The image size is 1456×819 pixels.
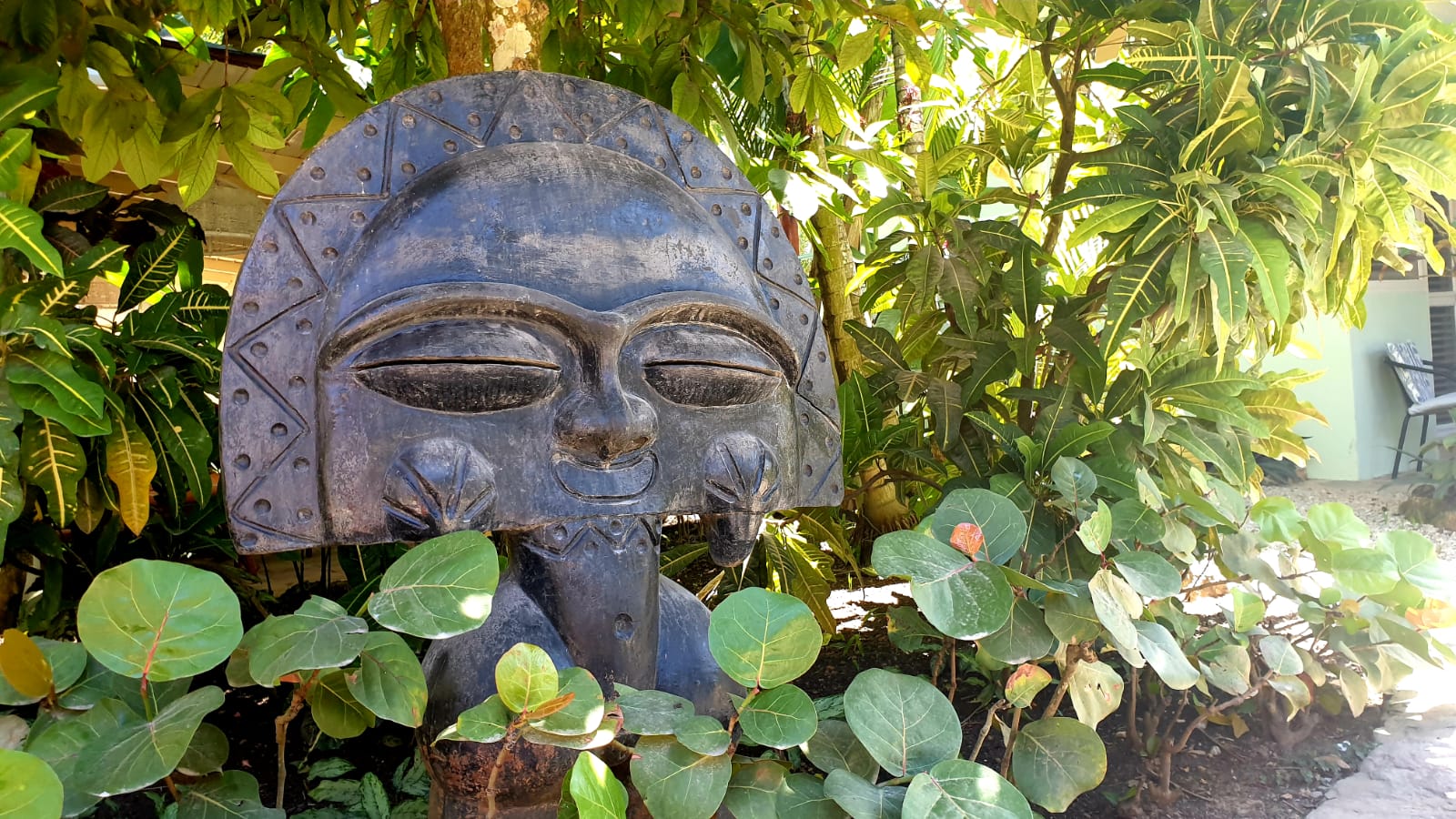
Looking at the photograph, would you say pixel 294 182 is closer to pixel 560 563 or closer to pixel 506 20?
pixel 560 563

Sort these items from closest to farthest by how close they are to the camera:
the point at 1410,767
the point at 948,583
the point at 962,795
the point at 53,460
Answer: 1. the point at 962,795
2. the point at 948,583
3. the point at 53,460
4. the point at 1410,767

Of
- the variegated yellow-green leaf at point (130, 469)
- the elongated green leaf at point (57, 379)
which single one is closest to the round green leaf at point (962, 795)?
the elongated green leaf at point (57, 379)

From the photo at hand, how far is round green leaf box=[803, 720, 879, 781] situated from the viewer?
1092 millimetres

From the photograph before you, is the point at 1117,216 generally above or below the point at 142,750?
above

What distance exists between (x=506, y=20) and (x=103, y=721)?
4.14 ft

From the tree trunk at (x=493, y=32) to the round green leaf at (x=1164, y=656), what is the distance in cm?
134

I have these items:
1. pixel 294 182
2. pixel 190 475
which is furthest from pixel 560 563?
pixel 190 475

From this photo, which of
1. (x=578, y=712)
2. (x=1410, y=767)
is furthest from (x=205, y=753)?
(x=1410, y=767)

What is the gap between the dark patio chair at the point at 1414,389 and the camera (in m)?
6.04

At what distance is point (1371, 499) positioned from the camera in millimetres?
5883

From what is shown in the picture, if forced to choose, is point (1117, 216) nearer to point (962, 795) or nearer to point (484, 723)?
point (962, 795)

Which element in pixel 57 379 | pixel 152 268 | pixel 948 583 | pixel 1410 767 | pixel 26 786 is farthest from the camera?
pixel 1410 767

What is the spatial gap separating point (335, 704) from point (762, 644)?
1.49ft

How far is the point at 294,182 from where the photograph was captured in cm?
116
